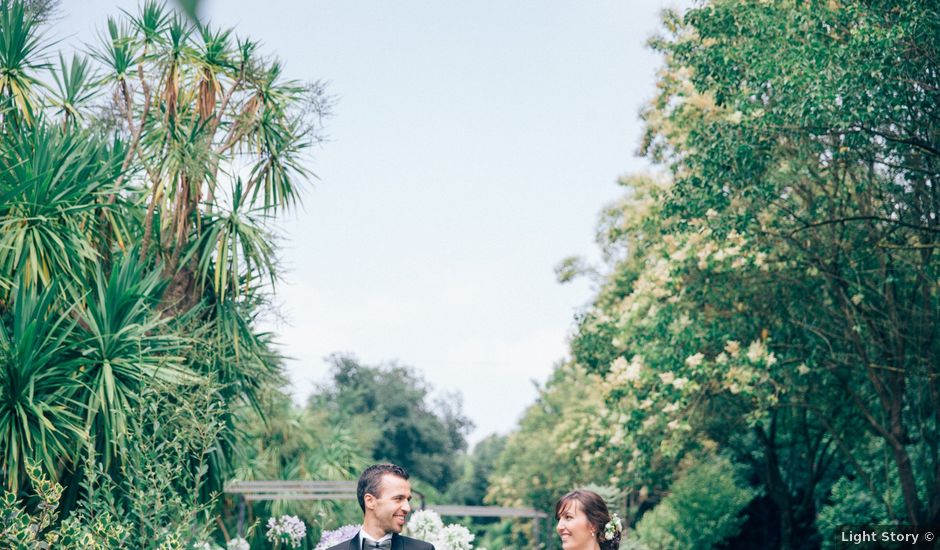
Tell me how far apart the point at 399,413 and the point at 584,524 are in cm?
4925

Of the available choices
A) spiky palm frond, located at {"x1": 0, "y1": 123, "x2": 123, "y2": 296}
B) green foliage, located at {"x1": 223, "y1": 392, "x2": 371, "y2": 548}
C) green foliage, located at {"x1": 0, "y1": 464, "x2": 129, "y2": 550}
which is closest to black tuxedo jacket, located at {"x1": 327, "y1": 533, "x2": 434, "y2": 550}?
green foliage, located at {"x1": 0, "y1": 464, "x2": 129, "y2": 550}

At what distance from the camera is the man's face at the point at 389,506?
14.8 ft

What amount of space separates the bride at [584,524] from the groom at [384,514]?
0.68 metres

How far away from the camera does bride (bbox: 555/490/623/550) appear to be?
15.4ft

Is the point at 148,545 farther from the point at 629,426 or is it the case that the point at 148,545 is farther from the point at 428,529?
the point at 629,426

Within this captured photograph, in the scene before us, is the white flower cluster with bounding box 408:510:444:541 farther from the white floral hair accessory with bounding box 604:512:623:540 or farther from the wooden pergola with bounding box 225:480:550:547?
the wooden pergola with bounding box 225:480:550:547

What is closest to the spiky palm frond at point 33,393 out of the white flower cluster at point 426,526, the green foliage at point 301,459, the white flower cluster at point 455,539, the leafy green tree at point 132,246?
the leafy green tree at point 132,246

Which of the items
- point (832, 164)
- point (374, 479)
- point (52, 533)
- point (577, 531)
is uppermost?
point (832, 164)

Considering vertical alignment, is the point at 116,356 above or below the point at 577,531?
above

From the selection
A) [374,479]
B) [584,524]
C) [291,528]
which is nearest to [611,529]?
[584,524]

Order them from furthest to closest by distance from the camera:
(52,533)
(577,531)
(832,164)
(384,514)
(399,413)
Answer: (399,413), (832,164), (52,533), (577,531), (384,514)

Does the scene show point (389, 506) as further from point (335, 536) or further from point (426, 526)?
point (426, 526)

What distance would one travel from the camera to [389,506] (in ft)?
14.8

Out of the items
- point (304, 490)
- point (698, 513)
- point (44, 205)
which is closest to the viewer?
point (44, 205)
